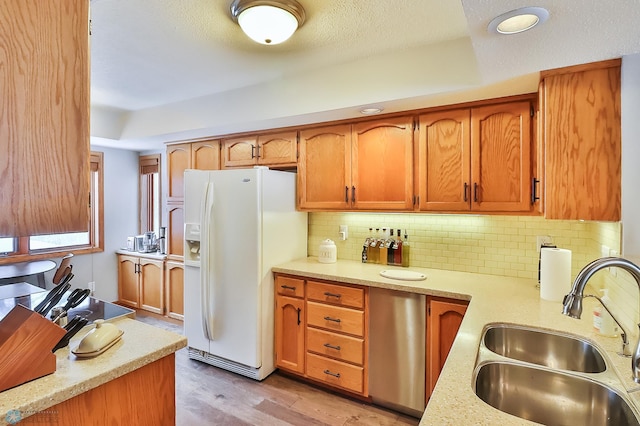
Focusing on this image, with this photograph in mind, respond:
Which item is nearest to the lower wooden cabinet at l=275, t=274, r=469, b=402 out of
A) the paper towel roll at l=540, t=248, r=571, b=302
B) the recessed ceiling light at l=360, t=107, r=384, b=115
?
the paper towel roll at l=540, t=248, r=571, b=302

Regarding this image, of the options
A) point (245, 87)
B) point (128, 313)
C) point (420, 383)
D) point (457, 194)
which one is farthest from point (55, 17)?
point (420, 383)

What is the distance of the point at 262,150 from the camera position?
A: 3.06 meters

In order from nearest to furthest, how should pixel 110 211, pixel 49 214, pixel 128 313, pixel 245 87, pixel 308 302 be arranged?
pixel 49 214, pixel 128 313, pixel 308 302, pixel 245 87, pixel 110 211

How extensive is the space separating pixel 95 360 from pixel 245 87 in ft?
7.44

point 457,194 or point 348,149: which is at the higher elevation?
point 348,149

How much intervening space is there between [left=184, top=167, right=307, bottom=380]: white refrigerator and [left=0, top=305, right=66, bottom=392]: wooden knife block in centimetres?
161

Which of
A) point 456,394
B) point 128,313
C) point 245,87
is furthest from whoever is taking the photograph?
point 245,87

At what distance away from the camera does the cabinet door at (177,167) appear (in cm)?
356

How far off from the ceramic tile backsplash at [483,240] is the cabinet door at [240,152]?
98cm

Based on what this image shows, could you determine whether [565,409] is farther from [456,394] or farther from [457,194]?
[457,194]

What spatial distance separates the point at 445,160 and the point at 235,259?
1.79 meters

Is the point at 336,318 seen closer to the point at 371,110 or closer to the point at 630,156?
the point at 371,110

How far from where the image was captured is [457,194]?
230 cm

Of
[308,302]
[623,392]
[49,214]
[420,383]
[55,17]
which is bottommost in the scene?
[420,383]
